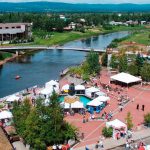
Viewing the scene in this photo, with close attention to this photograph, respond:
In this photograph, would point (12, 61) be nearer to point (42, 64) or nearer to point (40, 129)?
point (42, 64)

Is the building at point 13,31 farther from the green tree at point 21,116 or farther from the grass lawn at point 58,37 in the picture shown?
the green tree at point 21,116

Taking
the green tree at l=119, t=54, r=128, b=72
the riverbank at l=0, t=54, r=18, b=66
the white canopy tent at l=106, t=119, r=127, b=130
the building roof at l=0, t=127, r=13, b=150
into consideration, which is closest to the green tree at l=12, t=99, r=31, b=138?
the building roof at l=0, t=127, r=13, b=150

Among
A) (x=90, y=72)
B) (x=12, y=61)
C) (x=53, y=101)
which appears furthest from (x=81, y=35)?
(x=53, y=101)

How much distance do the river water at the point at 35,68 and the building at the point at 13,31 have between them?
12.1 metres

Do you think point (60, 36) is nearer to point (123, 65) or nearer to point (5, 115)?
point (123, 65)

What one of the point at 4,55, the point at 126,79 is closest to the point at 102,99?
the point at 126,79

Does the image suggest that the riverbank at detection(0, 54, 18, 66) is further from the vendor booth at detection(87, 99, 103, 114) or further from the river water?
the vendor booth at detection(87, 99, 103, 114)

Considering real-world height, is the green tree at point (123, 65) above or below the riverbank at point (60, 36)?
above

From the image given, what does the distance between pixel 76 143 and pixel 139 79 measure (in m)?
21.0

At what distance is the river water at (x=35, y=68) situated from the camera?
55.7 metres

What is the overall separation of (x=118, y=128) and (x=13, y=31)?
230 feet

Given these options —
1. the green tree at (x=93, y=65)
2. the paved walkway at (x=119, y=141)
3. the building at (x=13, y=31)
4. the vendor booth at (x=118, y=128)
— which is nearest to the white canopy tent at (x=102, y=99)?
the vendor booth at (x=118, y=128)

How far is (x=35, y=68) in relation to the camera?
2680 inches

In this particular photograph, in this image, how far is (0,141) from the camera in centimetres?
2898
